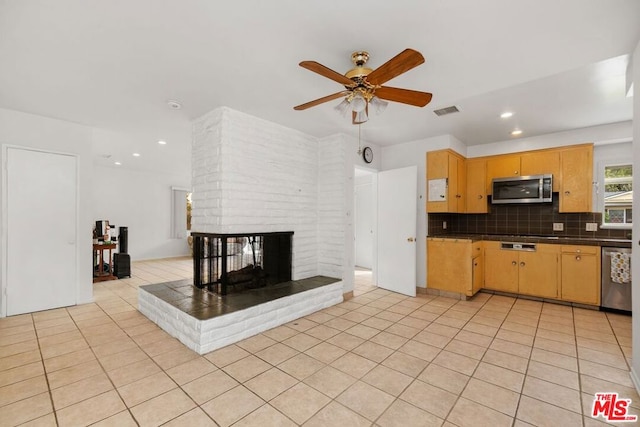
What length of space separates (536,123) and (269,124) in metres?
3.65

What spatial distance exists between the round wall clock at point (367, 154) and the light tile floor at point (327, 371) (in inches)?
98.0

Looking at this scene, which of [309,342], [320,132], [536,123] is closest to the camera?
[309,342]

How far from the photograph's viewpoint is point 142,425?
64.0 inches

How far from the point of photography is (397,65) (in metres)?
1.76

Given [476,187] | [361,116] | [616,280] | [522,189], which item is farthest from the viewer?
[476,187]

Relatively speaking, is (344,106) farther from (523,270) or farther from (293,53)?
(523,270)

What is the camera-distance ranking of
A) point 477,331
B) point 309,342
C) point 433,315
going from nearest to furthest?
1. point 309,342
2. point 477,331
3. point 433,315

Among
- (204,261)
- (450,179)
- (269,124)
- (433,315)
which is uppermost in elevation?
(269,124)

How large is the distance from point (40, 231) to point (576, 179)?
7394 mm

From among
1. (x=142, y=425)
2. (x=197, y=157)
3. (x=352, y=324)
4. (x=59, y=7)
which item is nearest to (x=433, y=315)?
(x=352, y=324)

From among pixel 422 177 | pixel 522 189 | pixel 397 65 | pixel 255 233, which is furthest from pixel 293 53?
pixel 522 189

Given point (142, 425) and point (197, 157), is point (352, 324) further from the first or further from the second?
point (197, 157)

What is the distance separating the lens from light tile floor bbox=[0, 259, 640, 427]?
5.69 feet

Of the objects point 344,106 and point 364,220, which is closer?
point 344,106
